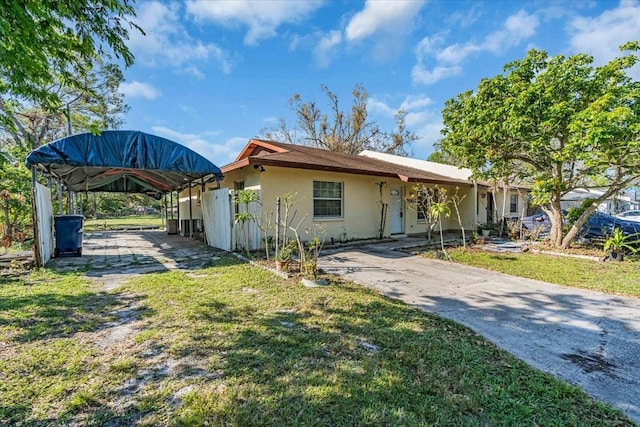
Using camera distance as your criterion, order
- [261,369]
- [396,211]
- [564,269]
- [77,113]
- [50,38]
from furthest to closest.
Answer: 1. [77,113]
2. [396,211]
3. [564,269]
4. [50,38]
5. [261,369]

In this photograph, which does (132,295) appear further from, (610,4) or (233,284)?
(610,4)

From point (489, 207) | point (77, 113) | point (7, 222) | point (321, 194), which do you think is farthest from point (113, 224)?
point (489, 207)

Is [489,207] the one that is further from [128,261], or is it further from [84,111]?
[84,111]

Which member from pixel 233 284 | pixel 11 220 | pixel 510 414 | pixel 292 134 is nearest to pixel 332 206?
pixel 233 284

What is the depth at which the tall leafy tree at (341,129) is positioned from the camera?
2947 centimetres

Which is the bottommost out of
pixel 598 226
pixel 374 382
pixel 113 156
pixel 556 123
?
pixel 374 382

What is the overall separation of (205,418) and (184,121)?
1762 centimetres

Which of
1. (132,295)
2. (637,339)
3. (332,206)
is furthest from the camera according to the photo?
(332,206)

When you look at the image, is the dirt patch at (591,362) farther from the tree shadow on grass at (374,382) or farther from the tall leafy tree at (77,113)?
the tall leafy tree at (77,113)

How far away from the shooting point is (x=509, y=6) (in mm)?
7738

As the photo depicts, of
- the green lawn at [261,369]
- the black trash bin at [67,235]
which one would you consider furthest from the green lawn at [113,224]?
the green lawn at [261,369]

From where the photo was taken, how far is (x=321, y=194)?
10.8 metres

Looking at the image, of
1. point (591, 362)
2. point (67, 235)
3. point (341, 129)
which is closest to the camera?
point (591, 362)

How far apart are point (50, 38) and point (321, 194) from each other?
8.14 metres
